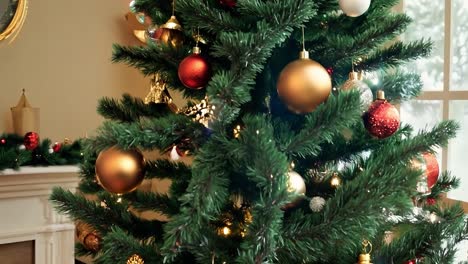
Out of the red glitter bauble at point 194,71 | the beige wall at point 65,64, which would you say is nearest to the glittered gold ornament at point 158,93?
the red glitter bauble at point 194,71

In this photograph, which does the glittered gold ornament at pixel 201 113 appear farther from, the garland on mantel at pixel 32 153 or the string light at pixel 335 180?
the garland on mantel at pixel 32 153

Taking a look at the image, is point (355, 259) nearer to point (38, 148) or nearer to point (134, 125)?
point (134, 125)

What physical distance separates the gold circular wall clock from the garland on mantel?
0.44m

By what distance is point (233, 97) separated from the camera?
2.21 ft

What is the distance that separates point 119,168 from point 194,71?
188 millimetres

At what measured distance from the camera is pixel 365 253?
76cm

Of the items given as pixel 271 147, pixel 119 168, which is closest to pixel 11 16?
pixel 119 168

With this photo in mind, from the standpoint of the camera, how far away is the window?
56.7 inches

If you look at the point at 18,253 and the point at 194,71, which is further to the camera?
the point at 18,253

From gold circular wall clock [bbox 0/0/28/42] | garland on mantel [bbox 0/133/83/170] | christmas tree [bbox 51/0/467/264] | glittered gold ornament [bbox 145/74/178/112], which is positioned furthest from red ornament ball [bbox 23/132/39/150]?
glittered gold ornament [bbox 145/74/178/112]

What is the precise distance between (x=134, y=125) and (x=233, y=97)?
6.2 inches

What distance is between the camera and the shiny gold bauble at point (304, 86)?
2.31 feet

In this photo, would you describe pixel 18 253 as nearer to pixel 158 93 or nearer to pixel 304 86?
pixel 158 93

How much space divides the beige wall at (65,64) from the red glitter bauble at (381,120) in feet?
6.11
